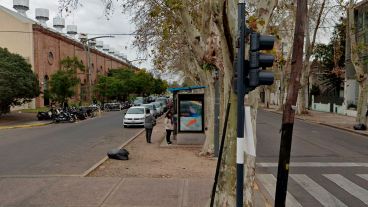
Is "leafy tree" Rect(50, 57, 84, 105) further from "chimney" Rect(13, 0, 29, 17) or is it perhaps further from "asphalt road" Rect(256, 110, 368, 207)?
"asphalt road" Rect(256, 110, 368, 207)

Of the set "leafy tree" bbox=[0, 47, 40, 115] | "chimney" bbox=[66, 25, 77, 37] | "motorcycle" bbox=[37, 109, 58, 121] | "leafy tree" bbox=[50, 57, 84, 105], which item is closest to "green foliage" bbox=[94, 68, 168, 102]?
"chimney" bbox=[66, 25, 77, 37]

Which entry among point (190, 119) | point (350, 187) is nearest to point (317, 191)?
point (350, 187)

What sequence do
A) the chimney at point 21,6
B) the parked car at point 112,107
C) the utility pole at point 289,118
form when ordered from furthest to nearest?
the parked car at point 112,107 < the chimney at point 21,6 < the utility pole at point 289,118

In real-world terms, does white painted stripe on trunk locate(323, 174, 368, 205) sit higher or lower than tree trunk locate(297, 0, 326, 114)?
lower

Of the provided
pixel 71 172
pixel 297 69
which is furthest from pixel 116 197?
pixel 297 69

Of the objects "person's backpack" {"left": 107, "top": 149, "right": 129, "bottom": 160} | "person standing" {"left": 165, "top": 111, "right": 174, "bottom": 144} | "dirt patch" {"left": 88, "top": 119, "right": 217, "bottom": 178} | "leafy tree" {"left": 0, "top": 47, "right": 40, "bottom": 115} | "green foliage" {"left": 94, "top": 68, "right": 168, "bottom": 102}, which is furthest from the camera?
"green foliage" {"left": 94, "top": 68, "right": 168, "bottom": 102}

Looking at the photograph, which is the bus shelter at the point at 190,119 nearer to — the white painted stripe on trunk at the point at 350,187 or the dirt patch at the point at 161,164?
the dirt patch at the point at 161,164

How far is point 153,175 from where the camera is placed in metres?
11.2

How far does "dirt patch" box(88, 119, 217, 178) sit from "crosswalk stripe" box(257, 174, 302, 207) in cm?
142

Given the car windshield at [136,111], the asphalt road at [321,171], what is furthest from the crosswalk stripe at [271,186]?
the car windshield at [136,111]

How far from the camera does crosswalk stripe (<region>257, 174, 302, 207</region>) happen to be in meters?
8.35

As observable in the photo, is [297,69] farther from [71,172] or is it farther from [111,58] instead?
[111,58]

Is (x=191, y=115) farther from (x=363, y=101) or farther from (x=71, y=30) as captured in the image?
(x=71, y=30)

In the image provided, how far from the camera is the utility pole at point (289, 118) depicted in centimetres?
735
